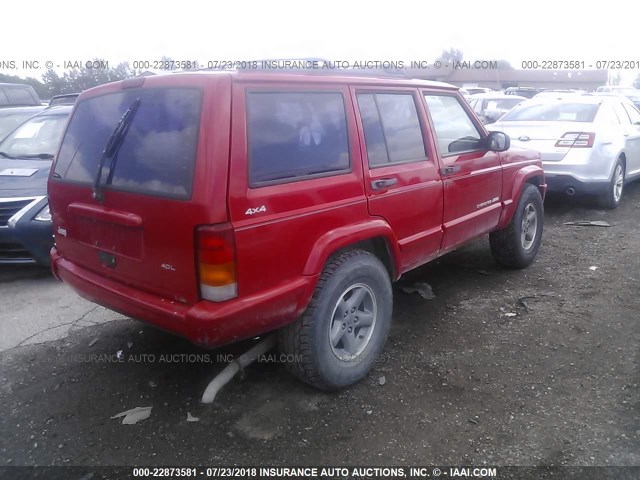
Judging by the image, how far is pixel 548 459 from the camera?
8.50 feet

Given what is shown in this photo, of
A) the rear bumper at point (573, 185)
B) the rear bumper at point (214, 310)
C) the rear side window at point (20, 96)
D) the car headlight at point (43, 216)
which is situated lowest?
the rear bumper at point (573, 185)

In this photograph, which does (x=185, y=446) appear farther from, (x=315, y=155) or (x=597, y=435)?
(x=597, y=435)

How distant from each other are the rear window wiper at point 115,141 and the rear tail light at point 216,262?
800mm

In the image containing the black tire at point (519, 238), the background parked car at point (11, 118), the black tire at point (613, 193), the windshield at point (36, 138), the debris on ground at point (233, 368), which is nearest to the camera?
the debris on ground at point (233, 368)

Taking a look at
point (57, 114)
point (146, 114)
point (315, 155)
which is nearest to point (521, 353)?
point (315, 155)

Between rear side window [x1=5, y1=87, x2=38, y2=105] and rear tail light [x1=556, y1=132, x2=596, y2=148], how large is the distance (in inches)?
417

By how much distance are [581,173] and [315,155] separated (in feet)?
17.6

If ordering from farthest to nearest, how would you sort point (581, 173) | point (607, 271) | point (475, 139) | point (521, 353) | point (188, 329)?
point (581, 173)
point (607, 271)
point (475, 139)
point (521, 353)
point (188, 329)

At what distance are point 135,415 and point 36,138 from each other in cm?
445

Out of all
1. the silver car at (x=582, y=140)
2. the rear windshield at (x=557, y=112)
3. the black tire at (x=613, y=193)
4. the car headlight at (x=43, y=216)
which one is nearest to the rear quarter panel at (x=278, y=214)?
the car headlight at (x=43, y=216)

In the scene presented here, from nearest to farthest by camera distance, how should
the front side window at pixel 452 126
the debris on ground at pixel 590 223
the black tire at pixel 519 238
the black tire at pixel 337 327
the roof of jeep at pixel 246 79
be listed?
the roof of jeep at pixel 246 79
the black tire at pixel 337 327
the front side window at pixel 452 126
the black tire at pixel 519 238
the debris on ground at pixel 590 223

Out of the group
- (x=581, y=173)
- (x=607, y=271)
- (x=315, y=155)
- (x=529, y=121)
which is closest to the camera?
(x=315, y=155)

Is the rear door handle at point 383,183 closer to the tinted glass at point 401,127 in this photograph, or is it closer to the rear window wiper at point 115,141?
the tinted glass at point 401,127

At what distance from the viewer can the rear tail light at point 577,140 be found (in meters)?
7.06
